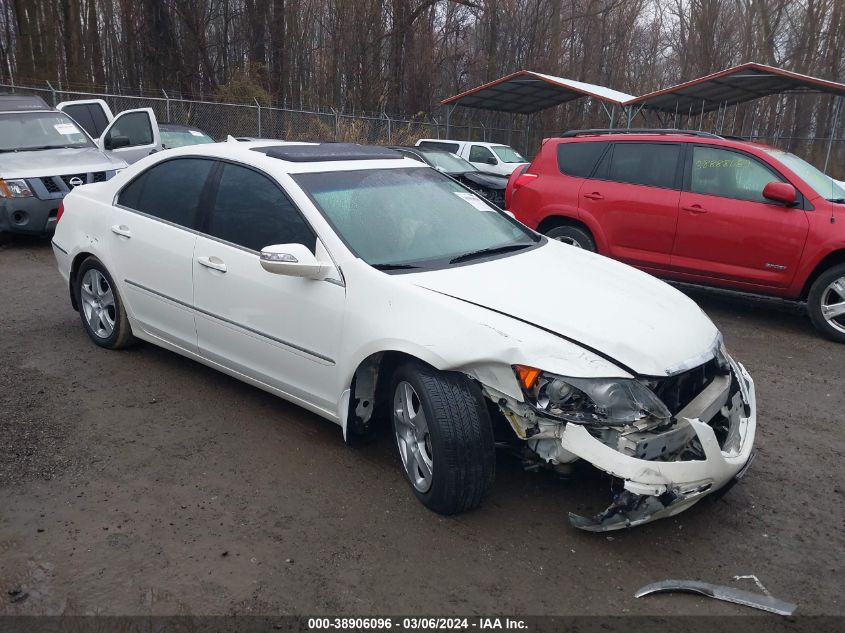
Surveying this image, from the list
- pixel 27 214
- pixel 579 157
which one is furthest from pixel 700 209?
pixel 27 214

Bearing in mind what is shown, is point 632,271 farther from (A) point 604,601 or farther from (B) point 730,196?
(B) point 730,196

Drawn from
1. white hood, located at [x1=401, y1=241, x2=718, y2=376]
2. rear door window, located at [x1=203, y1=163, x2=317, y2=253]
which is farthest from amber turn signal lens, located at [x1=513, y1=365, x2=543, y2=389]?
rear door window, located at [x1=203, y1=163, x2=317, y2=253]

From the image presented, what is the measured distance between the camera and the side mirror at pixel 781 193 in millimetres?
6559

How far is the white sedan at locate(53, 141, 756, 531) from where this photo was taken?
302 cm

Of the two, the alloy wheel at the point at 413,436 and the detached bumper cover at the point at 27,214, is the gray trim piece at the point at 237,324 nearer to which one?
the alloy wheel at the point at 413,436

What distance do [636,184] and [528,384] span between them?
16.9 feet

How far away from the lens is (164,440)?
4.07m

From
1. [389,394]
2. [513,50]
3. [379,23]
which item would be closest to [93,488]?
[389,394]

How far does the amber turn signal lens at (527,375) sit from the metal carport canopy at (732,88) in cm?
1432

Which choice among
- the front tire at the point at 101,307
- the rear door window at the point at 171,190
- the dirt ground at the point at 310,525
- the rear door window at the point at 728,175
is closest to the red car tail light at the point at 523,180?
the rear door window at the point at 728,175

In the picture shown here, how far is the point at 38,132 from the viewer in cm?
1022

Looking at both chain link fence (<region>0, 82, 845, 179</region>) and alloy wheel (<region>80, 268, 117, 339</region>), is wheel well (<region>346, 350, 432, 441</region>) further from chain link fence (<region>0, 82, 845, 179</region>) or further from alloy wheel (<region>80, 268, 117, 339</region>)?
chain link fence (<region>0, 82, 845, 179</region>)

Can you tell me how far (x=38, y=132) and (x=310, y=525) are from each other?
9.13 m

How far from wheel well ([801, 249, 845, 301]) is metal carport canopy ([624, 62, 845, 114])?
32.0 feet
